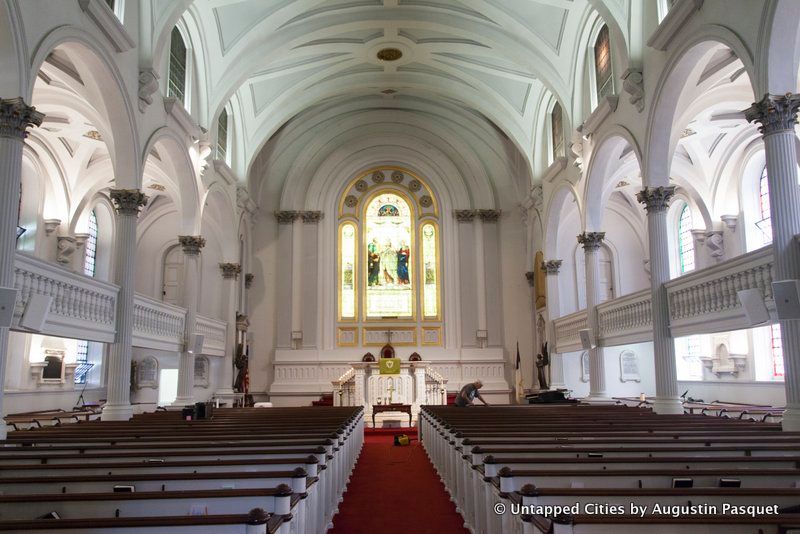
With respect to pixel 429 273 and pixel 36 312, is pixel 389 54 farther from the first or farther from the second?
pixel 36 312

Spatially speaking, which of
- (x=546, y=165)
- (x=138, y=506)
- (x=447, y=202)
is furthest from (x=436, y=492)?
(x=447, y=202)

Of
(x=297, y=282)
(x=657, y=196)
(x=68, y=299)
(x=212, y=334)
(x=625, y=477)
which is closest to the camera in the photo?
(x=625, y=477)

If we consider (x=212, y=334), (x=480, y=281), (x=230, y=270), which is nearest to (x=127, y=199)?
(x=212, y=334)

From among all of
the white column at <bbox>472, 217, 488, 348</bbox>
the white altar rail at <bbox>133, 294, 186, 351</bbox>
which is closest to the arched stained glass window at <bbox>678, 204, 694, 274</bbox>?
the white column at <bbox>472, 217, 488, 348</bbox>

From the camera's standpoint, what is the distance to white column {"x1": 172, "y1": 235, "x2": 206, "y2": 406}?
57.8ft

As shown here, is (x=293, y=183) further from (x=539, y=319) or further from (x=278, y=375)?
(x=539, y=319)

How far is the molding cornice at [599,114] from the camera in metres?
15.8

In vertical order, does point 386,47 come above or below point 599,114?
above

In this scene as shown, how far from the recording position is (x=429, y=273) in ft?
88.1

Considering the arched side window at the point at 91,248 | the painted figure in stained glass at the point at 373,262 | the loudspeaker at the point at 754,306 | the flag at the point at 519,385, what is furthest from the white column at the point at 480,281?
the loudspeaker at the point at 754,306

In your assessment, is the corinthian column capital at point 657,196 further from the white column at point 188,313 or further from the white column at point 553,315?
the white column at point 188,313

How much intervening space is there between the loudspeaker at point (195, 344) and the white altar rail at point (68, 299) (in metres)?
4.49

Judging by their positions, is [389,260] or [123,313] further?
[389,260]

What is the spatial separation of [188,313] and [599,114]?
39.7 feet
